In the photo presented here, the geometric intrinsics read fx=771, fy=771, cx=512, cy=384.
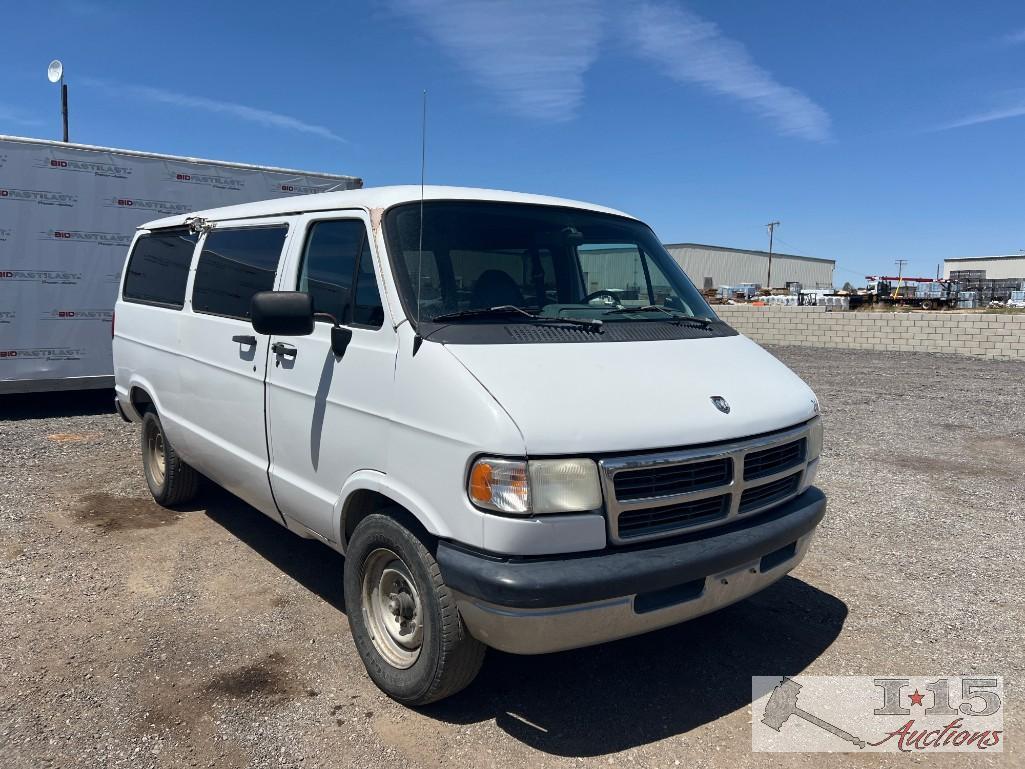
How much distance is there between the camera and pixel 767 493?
11.4 ft

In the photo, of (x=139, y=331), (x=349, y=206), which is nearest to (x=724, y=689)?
(x=349, y=206)

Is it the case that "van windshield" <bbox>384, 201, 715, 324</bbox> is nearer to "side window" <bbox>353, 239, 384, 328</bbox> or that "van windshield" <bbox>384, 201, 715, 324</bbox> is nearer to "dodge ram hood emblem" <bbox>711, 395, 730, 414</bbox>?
"side window" <bbox>353, 239, 384, 328</bbox>

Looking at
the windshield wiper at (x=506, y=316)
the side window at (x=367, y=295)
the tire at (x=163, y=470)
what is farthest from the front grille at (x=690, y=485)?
the tire at (x=163, y=470)

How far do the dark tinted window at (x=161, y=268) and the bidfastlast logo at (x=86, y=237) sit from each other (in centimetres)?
367

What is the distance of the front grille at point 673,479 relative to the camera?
2904mm

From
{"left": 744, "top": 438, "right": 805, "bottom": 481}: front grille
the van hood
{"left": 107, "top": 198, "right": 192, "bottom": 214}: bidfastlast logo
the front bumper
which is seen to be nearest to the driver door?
the van hood

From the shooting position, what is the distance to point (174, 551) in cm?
515

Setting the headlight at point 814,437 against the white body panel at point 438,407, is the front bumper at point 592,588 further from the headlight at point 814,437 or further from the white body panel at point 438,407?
the headlight at point 814,437

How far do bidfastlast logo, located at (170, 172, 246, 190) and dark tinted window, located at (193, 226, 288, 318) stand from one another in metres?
5.42

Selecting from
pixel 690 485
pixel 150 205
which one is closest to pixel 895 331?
pixel 150 205

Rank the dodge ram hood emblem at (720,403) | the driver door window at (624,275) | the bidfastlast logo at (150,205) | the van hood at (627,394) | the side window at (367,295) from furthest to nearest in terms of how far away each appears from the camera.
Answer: the bidfastlast logo at (150,205)
the driver door window at (624,275)
the side window at (367,295)
the dodge ram hood emblem at (720,403)
the van hood at (627,394)

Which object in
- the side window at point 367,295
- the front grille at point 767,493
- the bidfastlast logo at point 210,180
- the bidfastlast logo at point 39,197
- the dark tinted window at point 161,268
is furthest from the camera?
the bidfastlast logo at point 210,180

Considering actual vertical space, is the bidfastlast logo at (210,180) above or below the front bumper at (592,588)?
above

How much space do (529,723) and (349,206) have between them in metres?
2.53
